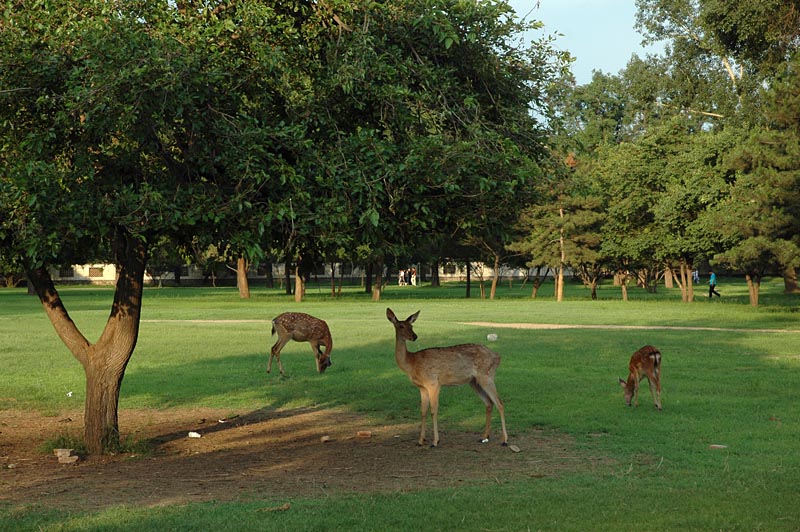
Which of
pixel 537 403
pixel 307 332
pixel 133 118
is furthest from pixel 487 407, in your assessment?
pixel 307 332

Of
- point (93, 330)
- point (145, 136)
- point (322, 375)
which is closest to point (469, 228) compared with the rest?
point (145, 136)

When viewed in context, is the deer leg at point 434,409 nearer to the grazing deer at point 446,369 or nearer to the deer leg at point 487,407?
the grazing deer at point 446,369

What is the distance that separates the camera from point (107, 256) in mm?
14680

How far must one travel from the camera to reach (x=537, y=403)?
1630cm

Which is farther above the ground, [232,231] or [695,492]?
[232,231]

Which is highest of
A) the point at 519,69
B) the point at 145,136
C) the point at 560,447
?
the point at 519,69

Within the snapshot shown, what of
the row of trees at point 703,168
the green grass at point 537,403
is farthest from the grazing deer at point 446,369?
the row of trees at point 703,168

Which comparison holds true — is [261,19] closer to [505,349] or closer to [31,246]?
[31,246]

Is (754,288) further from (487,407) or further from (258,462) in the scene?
(258,462)

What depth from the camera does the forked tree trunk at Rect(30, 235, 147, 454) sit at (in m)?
12.5

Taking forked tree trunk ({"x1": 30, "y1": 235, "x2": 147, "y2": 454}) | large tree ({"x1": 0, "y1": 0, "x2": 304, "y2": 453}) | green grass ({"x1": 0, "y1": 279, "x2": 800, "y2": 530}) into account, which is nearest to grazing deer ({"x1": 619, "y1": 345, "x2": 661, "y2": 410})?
green grass ({"x1": 0, "y1": 279, "x2": 800, "y2": 530})

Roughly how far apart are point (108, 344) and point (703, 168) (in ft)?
132

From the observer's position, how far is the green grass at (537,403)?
856 cm

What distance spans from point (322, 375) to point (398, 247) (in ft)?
31.3
